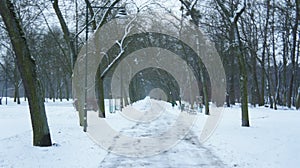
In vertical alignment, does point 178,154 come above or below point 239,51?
below

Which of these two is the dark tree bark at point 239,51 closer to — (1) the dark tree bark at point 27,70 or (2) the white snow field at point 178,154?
(2) the white snow field at point 178,154

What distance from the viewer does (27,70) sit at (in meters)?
11.5

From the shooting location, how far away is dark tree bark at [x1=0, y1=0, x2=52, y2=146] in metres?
10.9

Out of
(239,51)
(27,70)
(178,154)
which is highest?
(239,51)

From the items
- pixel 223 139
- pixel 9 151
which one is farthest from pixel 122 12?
pixel 9 151

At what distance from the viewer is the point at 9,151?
10.7 metres

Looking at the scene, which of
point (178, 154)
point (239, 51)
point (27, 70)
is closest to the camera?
point (178, 154)

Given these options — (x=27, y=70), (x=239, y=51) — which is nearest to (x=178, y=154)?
(x=27, y=70)

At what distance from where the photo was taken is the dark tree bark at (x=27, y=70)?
35.8ft

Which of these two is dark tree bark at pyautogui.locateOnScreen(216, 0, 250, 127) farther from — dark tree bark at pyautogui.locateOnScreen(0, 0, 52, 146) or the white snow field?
dark tree bark at pyautogui.locateOnScreen(0, 0, 52, 146)

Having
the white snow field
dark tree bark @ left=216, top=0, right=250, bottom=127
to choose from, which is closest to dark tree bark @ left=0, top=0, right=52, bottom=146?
the white snow field

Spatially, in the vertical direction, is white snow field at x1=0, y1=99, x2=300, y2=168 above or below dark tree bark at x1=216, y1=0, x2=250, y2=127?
below

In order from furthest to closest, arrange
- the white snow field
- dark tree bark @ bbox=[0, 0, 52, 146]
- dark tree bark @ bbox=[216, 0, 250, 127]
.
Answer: dark tree bark @ bbox=[216, 0, 250, 127] < dark tree bark @ bbox=[0, 0, 52, 146] < the white snow field

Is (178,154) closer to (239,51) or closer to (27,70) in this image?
(27,70)
